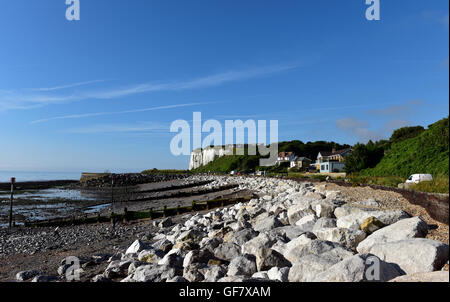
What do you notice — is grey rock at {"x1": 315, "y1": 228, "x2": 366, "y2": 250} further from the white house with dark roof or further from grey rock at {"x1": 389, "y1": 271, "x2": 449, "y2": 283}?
the white house with dark roof

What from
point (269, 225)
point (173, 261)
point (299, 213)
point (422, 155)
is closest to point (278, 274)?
point (173, 261)

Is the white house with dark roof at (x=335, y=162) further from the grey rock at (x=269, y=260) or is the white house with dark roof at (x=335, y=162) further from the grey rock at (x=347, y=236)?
the grey rock at (x=269, y=260)

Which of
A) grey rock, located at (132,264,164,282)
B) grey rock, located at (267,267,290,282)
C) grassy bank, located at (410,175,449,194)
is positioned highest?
grassy bank, located at (410,175,449,194)

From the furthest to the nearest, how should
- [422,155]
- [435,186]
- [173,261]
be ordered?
1. [422,155]
2. [435,186]
3. [173,261]

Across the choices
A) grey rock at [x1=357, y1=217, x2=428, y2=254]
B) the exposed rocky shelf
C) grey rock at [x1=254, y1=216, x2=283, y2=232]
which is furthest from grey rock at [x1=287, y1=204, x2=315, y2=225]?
grey rock at [x1=357, y1=217, x2=428, y2=254]

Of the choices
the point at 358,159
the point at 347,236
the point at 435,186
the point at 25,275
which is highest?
the point at 358,159

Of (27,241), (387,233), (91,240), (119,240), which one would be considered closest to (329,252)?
(387,233)

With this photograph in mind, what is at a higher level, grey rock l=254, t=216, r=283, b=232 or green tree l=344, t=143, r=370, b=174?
green tree l=344, t=143, r=370, b=174

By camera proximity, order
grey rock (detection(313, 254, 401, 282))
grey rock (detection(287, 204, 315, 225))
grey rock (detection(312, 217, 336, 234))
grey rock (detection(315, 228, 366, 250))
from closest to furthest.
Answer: grey rock (detection(313, 254, 401, 282)) → grey rock (detection(315, 228, 366, 250)) → grey rock (detection(312, 217, 336, 234)) → grey rock (detection(287, 204, 315, 225))

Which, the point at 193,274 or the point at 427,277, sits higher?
the point at 427,277

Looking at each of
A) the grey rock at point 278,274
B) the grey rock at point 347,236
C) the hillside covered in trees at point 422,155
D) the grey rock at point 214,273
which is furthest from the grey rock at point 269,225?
the hillside covered in trees at point 422,155

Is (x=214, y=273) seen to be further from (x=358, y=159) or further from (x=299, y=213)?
(x=358, y=159)

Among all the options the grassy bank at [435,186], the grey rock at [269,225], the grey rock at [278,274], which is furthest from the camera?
the grey rock at [269,225]

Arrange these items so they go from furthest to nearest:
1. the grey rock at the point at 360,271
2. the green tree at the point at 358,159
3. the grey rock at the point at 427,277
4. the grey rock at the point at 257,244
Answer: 1. the green tree at the point at 358,159
2. the grey rock at the point at 257,244
3. the grey rock at the point at 360,271
4. the grey rock at the point at 427,277
